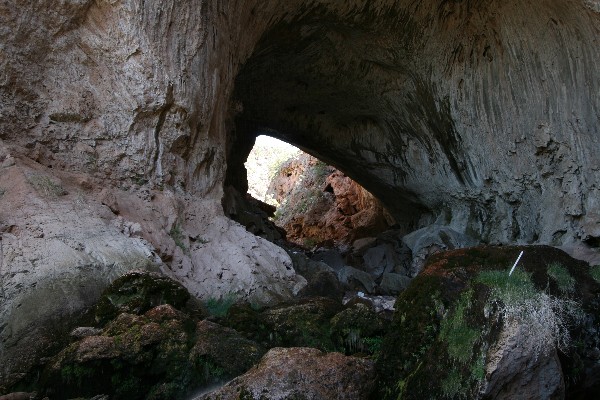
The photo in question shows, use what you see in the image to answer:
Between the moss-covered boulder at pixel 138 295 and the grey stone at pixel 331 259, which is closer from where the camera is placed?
the moss-covered boulder at pixel 138 295

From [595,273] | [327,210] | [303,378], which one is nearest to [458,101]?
[595,273]

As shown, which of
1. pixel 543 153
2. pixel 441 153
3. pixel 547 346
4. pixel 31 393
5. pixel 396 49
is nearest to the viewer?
pixel 547 346

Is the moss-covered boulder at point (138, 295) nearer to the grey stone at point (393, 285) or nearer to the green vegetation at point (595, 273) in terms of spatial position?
the green vegetation at point (595, 273)

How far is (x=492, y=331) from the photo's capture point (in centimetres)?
342

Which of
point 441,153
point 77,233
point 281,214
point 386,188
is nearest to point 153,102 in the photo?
point 77,233

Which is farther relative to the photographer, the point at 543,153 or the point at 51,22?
the point at 543,153

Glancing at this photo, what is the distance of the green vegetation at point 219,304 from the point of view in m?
6.28

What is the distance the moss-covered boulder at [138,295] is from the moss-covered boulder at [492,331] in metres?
2.12

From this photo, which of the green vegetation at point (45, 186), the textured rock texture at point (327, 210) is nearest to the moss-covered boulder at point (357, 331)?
the green vegetation at point (45, 186)

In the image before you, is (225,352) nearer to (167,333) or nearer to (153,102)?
(167,333)

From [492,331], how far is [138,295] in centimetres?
295

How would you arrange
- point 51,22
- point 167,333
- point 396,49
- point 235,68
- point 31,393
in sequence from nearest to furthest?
point 31,393 → point 167,333 → point 51,22 → point 235,68 → point 396,49

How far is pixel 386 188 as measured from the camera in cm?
1595

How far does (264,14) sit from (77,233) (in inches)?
236
